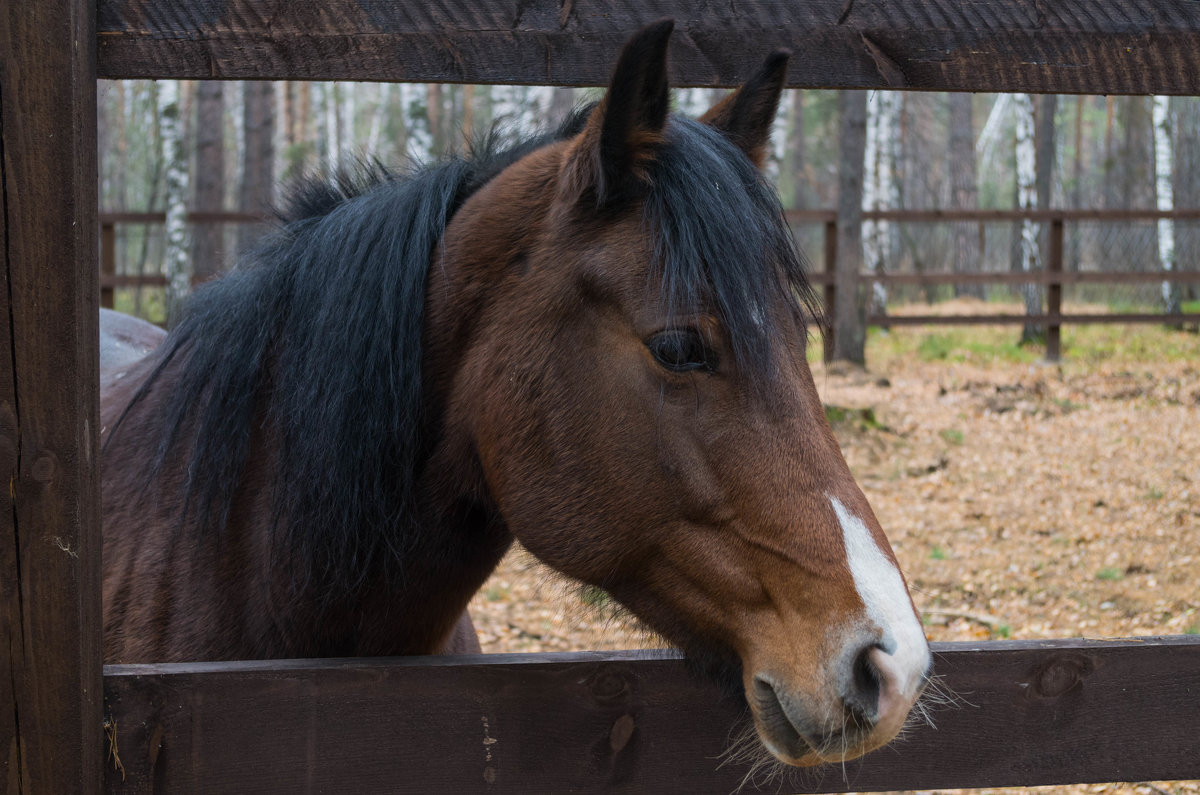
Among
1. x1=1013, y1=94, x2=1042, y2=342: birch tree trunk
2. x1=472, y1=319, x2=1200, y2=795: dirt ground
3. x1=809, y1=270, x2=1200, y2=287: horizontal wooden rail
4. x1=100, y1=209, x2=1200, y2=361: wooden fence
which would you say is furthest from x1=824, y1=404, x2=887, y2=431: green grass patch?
x1=1013, y1=94, x2=1042, y2=342: birch tree trunk

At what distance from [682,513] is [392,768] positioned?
69cm

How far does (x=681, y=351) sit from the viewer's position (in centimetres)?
164

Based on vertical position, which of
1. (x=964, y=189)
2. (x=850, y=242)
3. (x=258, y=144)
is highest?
(x=964, y=189)

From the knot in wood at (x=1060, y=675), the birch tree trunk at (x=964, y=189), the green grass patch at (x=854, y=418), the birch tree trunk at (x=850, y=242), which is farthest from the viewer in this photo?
the birch tree trunk at (x=964, y=189)

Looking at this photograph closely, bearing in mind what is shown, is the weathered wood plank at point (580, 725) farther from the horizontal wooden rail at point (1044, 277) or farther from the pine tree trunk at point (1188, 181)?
the pine tree trunk at point (1188, 181)

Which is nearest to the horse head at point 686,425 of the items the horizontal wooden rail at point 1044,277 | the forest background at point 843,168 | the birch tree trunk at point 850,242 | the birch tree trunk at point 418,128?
the forest background at point 843,168

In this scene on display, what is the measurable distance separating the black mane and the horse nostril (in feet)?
1.62

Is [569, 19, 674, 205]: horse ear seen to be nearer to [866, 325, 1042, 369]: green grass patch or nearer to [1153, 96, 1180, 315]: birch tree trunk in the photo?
[866, 325, 1042, 369]: green grass patch

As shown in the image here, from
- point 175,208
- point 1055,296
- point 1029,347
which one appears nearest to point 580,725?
point 175,208

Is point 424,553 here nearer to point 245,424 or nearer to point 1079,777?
point 245,424

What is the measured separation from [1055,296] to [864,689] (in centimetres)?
1408

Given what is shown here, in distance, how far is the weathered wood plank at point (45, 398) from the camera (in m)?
1.42

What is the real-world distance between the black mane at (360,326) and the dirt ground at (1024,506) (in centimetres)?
44

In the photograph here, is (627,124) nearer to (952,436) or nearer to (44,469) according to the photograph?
(44,469)
